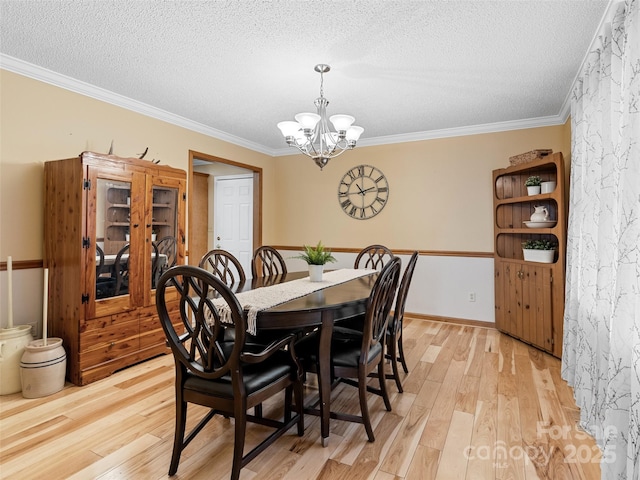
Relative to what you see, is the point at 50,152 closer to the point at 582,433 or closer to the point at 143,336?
the point at 143,336

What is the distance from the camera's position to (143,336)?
3080mm

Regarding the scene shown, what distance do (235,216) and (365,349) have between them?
4121mm

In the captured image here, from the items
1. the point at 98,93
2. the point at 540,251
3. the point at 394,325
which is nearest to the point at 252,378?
the point at 394,325

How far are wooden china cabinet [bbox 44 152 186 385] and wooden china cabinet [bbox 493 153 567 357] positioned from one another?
353 cm

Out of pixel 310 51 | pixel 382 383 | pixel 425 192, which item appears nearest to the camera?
pixel 382 383

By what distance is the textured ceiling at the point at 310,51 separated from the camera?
6.48 feet

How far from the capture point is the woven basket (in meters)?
3.44

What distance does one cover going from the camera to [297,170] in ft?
17.5

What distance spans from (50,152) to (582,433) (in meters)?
4.11

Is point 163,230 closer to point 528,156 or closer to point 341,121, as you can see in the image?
point 341,121

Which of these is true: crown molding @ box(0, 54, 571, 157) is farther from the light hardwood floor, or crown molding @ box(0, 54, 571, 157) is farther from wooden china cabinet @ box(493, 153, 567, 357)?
the light hardwood floor

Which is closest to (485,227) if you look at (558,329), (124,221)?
(558,329)

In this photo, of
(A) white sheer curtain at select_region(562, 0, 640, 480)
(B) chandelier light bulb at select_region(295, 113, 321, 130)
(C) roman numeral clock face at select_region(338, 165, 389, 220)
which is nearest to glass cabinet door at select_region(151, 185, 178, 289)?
(B) chandelier light bulb at select_region(295, 113, 321, 130)

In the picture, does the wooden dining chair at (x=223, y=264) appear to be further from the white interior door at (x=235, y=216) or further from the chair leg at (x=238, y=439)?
the white interior door at (x=235, y=216)
